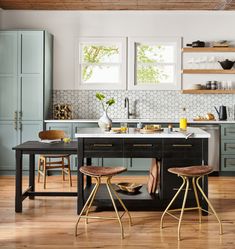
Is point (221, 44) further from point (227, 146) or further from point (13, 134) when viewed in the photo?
point (13, 134)

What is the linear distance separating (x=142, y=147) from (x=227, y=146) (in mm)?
3008

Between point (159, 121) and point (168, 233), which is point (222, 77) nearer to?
point (159, 121)

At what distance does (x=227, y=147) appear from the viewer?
310 inches

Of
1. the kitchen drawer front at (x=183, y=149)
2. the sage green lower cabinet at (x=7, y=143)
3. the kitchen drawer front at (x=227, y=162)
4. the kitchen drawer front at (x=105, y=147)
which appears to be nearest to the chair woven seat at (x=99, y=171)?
the kitchen drawer front at (x=105, y=147)

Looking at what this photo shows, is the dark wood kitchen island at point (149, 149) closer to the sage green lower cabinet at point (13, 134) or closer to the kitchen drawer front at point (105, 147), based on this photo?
the kitchen drawer front at point (105, 147)

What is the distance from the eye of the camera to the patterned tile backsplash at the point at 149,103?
337 inches

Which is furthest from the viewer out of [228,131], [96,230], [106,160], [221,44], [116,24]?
[116,24]

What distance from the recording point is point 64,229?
474cm

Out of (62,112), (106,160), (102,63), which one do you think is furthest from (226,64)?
(62,112)

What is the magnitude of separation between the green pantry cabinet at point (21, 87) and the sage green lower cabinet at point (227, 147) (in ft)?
9.64

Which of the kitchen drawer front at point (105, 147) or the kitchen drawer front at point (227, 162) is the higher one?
the kitchen drawer front at point (105, 147)

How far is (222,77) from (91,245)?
5091 millimetres

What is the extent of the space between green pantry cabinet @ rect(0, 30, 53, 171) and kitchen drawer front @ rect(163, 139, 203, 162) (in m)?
3.23

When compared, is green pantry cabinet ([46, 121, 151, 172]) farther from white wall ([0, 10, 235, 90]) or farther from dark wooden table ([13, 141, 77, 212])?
dark wooden table ([13, 141, 77, 212])
